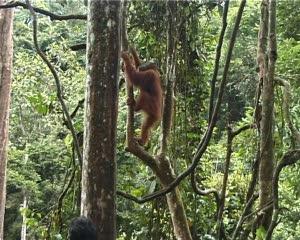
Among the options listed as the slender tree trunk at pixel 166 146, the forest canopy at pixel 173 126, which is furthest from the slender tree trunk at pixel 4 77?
the slender tree trunk at pixel 166 146

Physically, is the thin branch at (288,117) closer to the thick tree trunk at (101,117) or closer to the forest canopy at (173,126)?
the forest canopy at (173,126)

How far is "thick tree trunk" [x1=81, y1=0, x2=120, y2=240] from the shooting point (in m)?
1.78

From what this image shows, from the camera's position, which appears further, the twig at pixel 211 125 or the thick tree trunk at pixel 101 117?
the twig at pixel 211 125

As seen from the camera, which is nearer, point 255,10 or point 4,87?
point 4,87

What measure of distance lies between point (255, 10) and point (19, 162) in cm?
607

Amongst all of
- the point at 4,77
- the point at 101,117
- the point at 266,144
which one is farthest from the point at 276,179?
the point at 4,77

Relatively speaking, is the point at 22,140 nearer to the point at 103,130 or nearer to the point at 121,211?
the point at 121,211

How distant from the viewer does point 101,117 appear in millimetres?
1816

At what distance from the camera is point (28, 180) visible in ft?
39.1

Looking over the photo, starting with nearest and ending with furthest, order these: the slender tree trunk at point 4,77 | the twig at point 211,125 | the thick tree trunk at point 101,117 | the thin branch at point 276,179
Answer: the thick tree trunk at point 101,117
the twig at point 211,125
the thin branch at point 276,179
the slender tree trunk at point 4,77

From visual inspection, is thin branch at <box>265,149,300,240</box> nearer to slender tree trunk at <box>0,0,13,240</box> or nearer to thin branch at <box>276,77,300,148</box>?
thin branch at <box>276,77,300,148</box>

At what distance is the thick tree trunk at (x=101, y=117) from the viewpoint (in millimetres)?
1775

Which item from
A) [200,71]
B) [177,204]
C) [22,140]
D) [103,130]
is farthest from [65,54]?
[103,130]

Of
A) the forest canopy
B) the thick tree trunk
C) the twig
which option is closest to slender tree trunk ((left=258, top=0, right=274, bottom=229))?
the forest canopy
